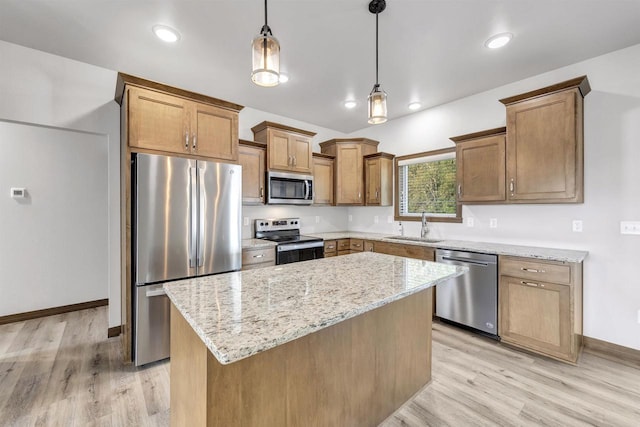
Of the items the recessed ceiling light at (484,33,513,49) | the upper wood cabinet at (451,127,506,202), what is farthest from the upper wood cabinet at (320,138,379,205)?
the recessed ceiling light at (484,33,513,49)

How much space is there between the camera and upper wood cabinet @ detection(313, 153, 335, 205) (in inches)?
172

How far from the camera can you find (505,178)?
9.65 ft

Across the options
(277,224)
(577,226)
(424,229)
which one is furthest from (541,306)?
(277,224)

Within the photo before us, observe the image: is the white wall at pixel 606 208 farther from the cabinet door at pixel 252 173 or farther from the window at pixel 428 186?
the cabinet door at pixel 252 173

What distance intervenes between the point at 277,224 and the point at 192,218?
5.44 feet

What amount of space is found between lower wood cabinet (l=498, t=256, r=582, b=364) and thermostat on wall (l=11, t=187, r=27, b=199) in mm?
5498

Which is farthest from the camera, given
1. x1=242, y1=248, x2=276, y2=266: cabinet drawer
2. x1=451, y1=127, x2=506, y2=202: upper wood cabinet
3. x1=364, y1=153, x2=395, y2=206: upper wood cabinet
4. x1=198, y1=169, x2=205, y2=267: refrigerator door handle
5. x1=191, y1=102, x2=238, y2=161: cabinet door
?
x1=364, y1=153, x2=395, y2=206: upper wood cabinet

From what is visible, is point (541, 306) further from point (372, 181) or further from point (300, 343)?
point (372, 181)

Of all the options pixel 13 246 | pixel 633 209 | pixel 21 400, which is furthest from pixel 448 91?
pixel 13 246

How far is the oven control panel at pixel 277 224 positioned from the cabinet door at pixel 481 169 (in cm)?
233

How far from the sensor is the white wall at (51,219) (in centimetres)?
338

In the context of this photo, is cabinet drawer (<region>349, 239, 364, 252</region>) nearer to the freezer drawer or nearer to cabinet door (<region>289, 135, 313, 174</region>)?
cabinet door (<region>289, 135, 313, 174</region>)

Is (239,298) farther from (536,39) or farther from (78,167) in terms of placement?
(78,167)

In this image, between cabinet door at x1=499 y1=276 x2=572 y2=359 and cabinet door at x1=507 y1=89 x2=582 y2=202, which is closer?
cabinet door at x1=499 y1=276 x2=572 y2=359
